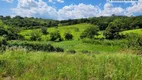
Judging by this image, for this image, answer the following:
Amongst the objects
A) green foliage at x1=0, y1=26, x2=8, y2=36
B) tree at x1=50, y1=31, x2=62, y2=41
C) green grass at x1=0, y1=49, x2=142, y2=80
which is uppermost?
green grass at x1=0, y1=49, x2=142, y2=80

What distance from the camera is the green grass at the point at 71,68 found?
5391 millimetres

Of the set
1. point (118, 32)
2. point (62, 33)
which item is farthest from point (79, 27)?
point (118, 32)

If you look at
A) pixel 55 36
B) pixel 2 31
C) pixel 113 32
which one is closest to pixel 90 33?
pixel 113 32

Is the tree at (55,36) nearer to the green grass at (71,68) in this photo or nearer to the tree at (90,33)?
the tree at (90,33)

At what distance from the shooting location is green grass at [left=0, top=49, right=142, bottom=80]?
212 inches

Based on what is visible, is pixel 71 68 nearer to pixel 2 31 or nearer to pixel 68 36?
pixel 68 36

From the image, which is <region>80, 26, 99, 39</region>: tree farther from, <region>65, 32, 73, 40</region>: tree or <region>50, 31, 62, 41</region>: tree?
<region>50, 31, 62, 41</region>: tree


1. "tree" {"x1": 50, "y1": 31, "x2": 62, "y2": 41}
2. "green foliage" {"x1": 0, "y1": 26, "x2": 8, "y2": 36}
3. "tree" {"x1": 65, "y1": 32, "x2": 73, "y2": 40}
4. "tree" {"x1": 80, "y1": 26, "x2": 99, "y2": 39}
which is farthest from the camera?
"green foliage" {"x1": 0, "y1": 26, "x2": 8, "y2": 36}

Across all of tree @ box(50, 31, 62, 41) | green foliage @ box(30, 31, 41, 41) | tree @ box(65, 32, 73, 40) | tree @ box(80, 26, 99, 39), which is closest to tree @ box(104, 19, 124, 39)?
tree @ box(80, 26, 99, 39)

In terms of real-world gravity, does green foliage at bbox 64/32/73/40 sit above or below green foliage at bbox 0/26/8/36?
below

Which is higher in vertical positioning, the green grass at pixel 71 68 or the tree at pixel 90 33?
the green grass at pixel 71 68

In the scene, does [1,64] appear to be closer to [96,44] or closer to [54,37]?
[96,44]

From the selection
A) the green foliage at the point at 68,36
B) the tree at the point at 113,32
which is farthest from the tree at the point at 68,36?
the tree at the point at 113,32

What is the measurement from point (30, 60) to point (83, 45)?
224 ft
